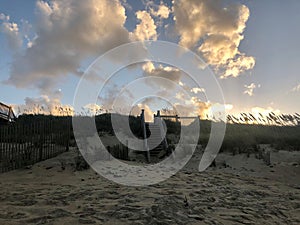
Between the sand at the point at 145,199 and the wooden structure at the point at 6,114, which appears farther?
the wooden structure at the point at 6,114

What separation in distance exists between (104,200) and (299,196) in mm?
4279

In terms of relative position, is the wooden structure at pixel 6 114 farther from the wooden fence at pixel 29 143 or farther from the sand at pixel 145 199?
the sand at pixel 145 199

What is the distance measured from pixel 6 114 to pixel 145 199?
46.9ft

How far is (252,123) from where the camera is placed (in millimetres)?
19047

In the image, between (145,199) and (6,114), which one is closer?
(145,199)

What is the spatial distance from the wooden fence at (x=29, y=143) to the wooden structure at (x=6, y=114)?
6.60 m

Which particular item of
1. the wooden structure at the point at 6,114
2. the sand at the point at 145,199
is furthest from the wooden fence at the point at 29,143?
the wooden structure at the point at 6,114

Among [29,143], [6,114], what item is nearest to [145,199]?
[29,143]

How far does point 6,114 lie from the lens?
1653 cm

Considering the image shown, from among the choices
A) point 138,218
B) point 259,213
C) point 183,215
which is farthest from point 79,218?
point 259,213

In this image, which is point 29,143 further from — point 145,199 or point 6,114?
point 6,114

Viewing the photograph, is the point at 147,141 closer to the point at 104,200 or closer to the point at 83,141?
the point at 83,141

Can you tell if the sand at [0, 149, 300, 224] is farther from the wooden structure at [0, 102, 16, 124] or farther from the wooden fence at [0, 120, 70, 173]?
the wooden structure at [0, 102, 16, 124]

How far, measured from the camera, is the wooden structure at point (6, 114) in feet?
52.3
